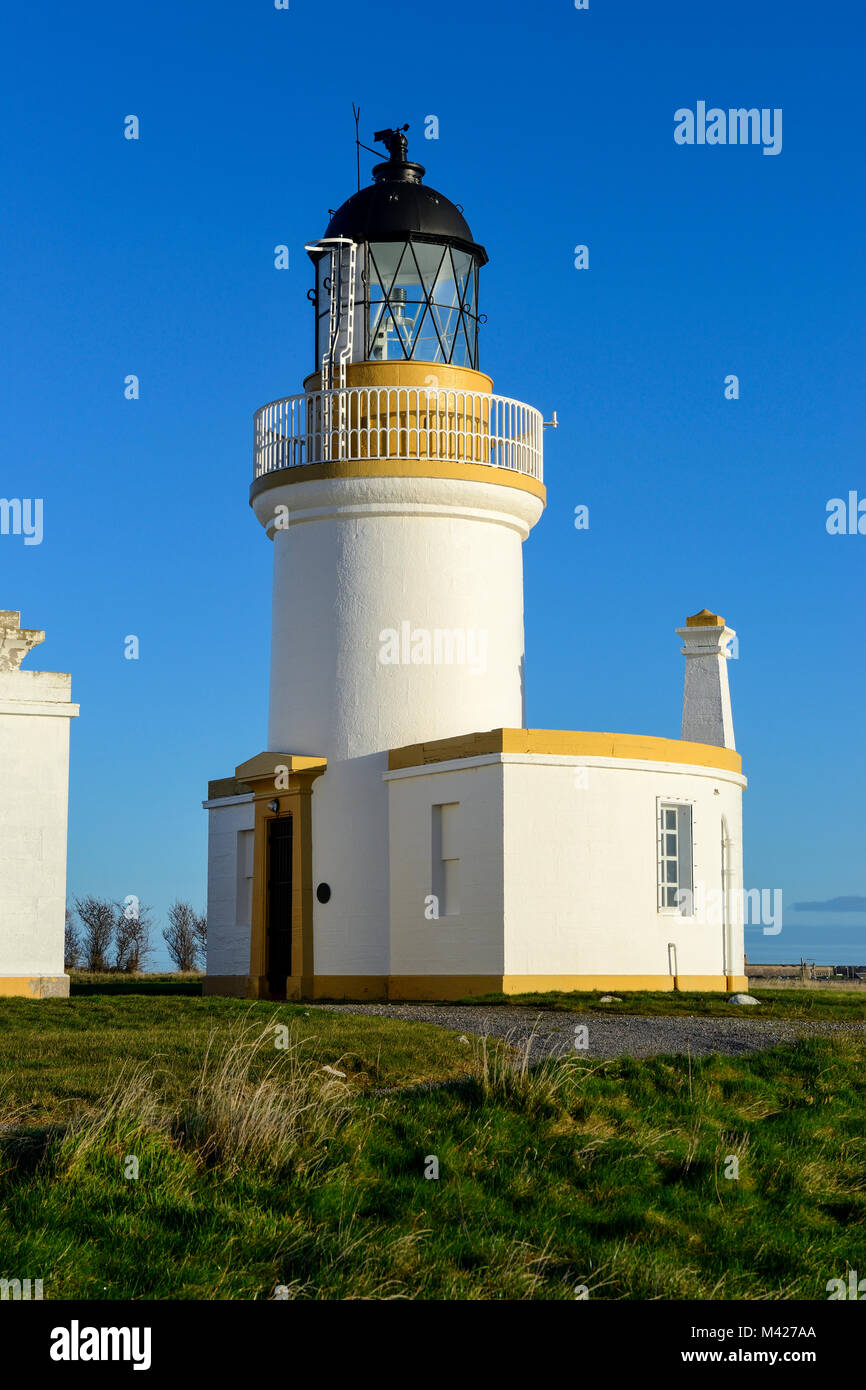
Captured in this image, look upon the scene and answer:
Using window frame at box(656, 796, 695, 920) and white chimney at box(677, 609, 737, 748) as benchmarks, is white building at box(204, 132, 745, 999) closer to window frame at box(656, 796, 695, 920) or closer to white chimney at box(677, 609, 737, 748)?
window frame at box(656, 796, 695, 920)

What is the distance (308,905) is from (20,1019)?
7.87 metres

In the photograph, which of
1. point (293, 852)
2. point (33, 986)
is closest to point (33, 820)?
point (33, 986)

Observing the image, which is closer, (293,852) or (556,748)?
(556,748)

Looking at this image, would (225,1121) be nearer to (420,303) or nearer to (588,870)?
(588,870)

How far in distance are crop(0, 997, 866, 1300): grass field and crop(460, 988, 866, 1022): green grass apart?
4.96 meters

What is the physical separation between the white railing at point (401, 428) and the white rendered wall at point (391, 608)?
1.76ft

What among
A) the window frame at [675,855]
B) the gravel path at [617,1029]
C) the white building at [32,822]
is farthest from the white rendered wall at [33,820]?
the window frame at [675,855]

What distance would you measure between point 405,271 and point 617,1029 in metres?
13.4

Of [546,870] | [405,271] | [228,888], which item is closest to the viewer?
[546,870]

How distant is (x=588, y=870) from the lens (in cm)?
2109

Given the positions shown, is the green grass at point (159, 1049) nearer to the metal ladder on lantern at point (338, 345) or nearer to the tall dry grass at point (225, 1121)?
the tall dry grass at point (225, 1121)

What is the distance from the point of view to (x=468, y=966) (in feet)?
69.1

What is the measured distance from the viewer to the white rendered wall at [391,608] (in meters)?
23.5

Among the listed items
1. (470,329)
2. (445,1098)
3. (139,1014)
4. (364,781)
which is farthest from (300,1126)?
(470,329)
